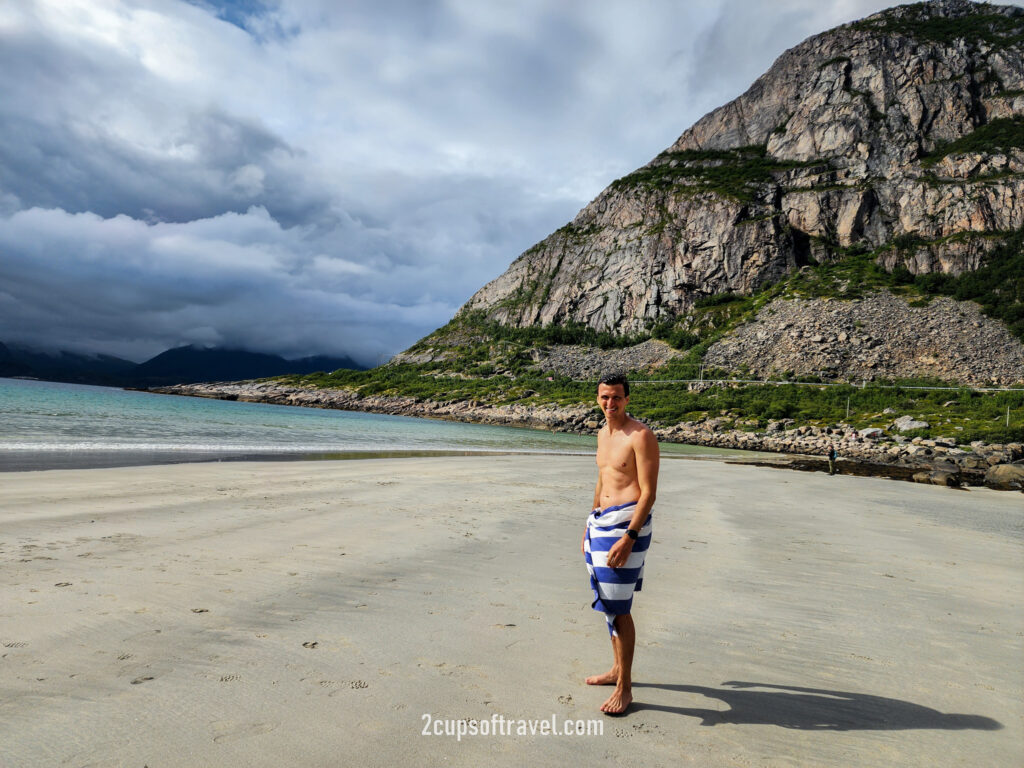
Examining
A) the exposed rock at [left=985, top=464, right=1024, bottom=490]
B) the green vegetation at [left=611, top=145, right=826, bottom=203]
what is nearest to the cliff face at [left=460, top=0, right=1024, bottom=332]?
the green vegetation at [left=611, top=145, right=826, bottom=203]

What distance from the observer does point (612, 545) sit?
365 cm

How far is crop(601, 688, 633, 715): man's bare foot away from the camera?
3371 millimetres

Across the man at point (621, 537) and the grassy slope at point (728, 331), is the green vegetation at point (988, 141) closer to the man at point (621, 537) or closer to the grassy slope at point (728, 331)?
the grassy slope at point (728, 331)

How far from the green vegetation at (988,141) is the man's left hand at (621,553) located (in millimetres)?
108007

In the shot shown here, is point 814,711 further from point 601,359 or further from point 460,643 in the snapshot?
point 601,359

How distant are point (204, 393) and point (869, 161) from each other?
129 meters

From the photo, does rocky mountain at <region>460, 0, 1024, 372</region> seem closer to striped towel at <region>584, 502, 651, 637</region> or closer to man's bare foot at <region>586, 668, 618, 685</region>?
striped towel at <region>584, 502, 651, 637</region>

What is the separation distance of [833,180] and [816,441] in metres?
75.4

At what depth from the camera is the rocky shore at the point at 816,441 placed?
22.4 m

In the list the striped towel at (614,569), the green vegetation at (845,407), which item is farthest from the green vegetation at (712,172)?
the striped towel at (614,569)

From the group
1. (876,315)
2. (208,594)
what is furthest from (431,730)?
(876,315)

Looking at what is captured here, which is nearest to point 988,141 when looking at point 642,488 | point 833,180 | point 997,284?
point 833,180

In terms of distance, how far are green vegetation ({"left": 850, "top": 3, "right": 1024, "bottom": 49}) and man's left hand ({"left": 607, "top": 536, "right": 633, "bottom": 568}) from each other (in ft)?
447

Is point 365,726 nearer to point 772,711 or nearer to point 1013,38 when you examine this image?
point 772,711
